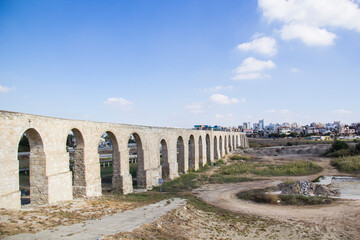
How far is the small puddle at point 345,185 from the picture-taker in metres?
14.3

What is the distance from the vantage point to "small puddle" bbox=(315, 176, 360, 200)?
1433cm

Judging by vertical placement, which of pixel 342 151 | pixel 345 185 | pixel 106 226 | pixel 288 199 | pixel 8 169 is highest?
pixel 8 169

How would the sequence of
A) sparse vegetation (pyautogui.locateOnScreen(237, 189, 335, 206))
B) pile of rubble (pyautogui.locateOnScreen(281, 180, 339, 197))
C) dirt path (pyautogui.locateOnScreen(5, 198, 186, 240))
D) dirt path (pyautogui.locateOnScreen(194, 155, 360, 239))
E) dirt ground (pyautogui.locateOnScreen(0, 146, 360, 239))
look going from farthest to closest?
1. pile of rubble (pyautogui.locateOnScreen(281, 180, 339, 197))
2. sparse vegetation (pyautogui.locateOnScreen(237, 189, 335, 206))
3. dirt path (pyautogui.locateOnScreen(194, 155, 360, 239))
4. dirt ground (pyautogui.locateOnScreen(0, 146, 360, 239))
5. dirt path (pyautogui.locateOnScreen(5, 198, 186, 240))

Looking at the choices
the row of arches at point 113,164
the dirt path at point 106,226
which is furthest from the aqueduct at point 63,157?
the dirt path at point 106,226

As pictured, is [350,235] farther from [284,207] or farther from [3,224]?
[3,224]

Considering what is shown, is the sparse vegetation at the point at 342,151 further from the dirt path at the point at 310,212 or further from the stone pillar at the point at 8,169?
the stone pillar at the point at 8,169

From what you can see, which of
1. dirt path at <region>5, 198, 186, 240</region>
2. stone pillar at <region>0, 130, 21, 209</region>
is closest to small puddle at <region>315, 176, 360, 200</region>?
dirt path at <region>5, 198, 186, 240</region>

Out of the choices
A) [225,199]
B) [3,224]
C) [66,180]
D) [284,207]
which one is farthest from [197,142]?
[3,224]

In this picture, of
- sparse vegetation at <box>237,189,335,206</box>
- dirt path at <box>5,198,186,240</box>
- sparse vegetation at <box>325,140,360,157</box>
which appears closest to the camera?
dirt path at <box>5,198,186,240</box>

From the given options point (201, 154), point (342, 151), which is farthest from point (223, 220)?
point (342, 151)

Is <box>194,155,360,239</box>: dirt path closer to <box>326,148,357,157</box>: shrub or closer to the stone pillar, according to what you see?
the stone pillar

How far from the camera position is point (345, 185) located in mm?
16984

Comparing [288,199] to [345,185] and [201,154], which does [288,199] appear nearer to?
[345,185]

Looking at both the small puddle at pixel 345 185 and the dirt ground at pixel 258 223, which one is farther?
the small puddle at pixel 345 185
